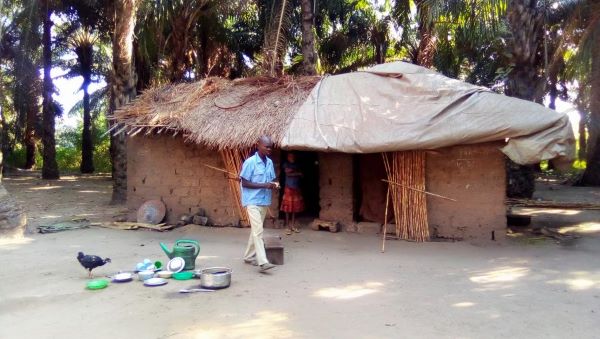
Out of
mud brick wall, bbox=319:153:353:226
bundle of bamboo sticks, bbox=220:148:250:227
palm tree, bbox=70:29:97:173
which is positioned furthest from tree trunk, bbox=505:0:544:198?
palm tree, bbox=70:29:97:173

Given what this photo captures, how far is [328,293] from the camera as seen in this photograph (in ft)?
17.0

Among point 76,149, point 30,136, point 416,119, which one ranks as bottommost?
point 416,119

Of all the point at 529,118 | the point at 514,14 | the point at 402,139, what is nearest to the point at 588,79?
the point at 514,14

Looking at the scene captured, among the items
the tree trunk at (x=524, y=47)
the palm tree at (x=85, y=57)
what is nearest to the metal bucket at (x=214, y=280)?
the tree trunk at (x=524, y=47)

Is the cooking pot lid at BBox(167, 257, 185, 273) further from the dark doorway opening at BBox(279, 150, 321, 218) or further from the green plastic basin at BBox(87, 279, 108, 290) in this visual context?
the dark doorway opening at BBox(279, 150, 321, 218)

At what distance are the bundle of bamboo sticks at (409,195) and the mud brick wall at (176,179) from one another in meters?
3.00

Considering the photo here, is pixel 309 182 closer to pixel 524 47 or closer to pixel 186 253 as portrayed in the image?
pixel 524 47

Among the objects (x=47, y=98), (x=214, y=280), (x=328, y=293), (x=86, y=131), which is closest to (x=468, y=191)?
(x=328, y=293)

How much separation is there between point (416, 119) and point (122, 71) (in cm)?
773

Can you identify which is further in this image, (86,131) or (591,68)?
(86,131)

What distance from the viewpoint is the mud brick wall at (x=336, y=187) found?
8641 millimetres

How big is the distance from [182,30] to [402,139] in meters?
9.01

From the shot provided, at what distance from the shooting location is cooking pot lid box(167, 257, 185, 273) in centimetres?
575

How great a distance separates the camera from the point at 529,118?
6.95 m
